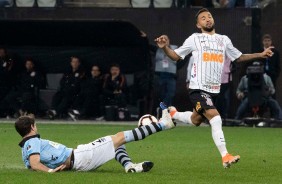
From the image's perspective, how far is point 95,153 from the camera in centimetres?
1349

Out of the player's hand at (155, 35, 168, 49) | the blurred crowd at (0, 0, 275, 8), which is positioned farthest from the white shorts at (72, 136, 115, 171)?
the blurred crowd at (0, 0, 275, 8)

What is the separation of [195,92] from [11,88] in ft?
49.3

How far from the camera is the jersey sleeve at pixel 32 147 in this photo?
1318cm

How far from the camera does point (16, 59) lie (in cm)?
2955

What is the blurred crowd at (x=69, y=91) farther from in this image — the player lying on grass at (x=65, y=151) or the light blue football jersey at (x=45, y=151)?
the light blue football jersey at (x=45, y=151)

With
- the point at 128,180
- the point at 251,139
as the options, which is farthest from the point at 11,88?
the point at 128,180

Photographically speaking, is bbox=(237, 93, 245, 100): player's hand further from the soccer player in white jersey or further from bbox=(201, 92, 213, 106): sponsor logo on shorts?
bbox=(201, 92, 213, 106): sponsor logo on shorts

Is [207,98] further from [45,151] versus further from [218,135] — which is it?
[45,151]

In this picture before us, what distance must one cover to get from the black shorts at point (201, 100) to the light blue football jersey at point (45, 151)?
234cm

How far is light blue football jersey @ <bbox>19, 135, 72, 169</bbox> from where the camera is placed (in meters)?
13.2

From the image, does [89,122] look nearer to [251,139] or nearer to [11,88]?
[11,88]

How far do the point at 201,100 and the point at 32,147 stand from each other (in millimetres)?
2906

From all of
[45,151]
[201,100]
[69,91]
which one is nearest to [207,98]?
[201,100]

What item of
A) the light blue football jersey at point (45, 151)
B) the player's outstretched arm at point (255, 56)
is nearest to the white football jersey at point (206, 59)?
the player's outstretched arm at point (255, 56)
